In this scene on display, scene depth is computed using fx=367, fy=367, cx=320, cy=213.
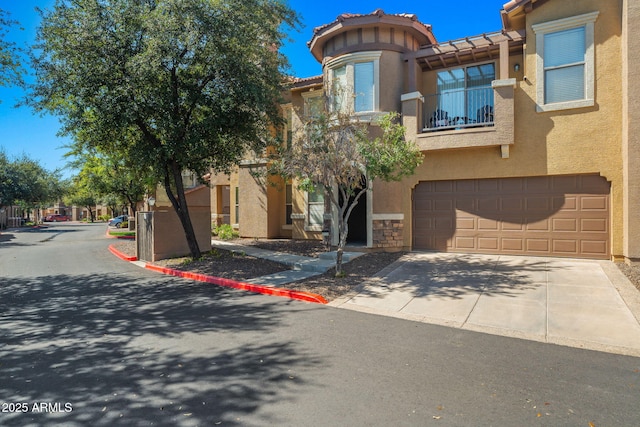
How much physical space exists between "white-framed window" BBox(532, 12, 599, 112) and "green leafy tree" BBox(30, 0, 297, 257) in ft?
25.9

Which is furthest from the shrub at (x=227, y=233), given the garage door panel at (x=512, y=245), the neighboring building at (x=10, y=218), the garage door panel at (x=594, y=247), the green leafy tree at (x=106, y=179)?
the neighboring building at (x=10, y=218)

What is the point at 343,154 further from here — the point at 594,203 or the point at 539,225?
the point at 594,203

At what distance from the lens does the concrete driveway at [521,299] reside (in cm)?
556

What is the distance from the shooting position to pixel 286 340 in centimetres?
526

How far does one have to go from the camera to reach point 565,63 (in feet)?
34.9

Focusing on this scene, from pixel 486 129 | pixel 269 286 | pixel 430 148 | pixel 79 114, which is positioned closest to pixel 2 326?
pixel 269 286

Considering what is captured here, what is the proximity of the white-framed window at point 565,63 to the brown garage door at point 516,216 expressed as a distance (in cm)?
226

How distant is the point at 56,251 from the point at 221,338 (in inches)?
603

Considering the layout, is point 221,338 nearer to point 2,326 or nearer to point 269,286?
point 269,286

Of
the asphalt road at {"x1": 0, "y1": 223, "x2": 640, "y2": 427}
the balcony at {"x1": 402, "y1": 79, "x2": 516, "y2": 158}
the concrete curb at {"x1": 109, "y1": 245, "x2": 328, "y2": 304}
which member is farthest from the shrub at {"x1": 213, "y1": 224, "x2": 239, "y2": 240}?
the asphalt road at {"x1": 0, "y1": 223, "x2": 640, "y2": 427}

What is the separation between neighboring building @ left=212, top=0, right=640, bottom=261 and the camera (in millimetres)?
→ 10078

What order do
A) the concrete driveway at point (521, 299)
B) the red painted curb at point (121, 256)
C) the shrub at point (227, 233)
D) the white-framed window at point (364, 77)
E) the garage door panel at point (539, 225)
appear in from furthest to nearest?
the shrub at point (227, 233) → the red painted curb at point (121, 256) → the white-framed window at point (364, 77) → the garage door panel at point (539, 225) → the concrete driveway at point (521, 299)

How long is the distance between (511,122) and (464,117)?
1.71 m

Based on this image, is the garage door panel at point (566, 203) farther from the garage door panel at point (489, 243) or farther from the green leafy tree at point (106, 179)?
the green leafy tree at point (106, 179)
